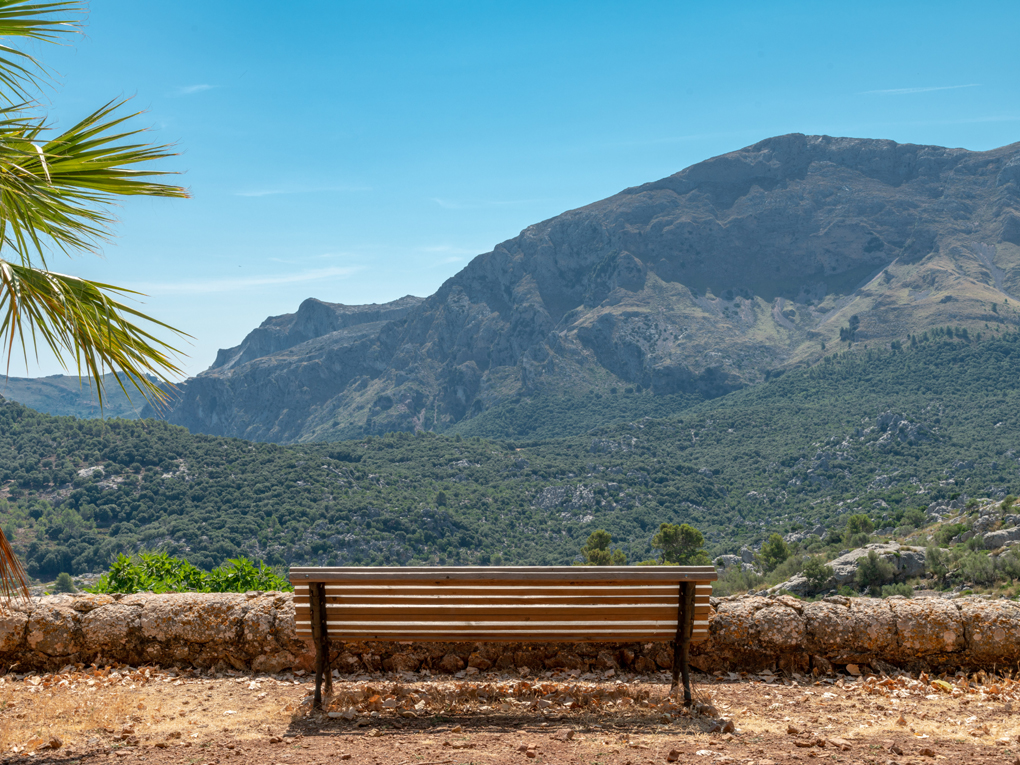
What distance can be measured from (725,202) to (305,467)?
14060 cm

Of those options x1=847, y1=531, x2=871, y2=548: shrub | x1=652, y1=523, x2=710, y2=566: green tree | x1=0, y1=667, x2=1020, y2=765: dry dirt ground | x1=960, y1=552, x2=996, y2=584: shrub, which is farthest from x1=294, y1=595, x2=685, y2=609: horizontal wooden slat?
x1=847, y1=531, x2=871, y2=548: shrub

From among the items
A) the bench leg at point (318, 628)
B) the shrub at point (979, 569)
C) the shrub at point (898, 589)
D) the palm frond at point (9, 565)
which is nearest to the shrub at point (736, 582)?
the shrub at point (898, 589)

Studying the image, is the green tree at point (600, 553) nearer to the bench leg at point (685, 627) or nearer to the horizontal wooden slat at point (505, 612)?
the bench leg at point (685, 627)

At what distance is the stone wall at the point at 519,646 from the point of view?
4137 mm

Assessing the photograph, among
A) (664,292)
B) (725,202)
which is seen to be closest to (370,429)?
(664,292)

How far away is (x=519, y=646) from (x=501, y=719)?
0.94 m

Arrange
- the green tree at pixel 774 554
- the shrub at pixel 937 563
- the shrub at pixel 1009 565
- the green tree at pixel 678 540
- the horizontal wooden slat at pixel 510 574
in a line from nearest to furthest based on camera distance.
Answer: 1. the horizontal wooden slat at pixel 510 574
2. the shrub at pixel 1009 565
3. the shrub at pixel 937 563
4. the green tree at pixel 774 554
5. the green tree at pixel 678 540

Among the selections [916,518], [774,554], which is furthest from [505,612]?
[916,518]

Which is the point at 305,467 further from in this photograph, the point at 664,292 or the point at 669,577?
the point at 664,292

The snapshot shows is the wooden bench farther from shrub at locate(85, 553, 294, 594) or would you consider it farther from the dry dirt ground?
shrub at locate(85, 553, 294, 594)

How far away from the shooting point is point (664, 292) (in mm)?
158125

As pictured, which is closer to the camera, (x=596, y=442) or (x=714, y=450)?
(x=714, y=450)

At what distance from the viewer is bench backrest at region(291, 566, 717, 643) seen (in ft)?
11.4

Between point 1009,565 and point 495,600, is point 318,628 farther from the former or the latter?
point 1009,565
